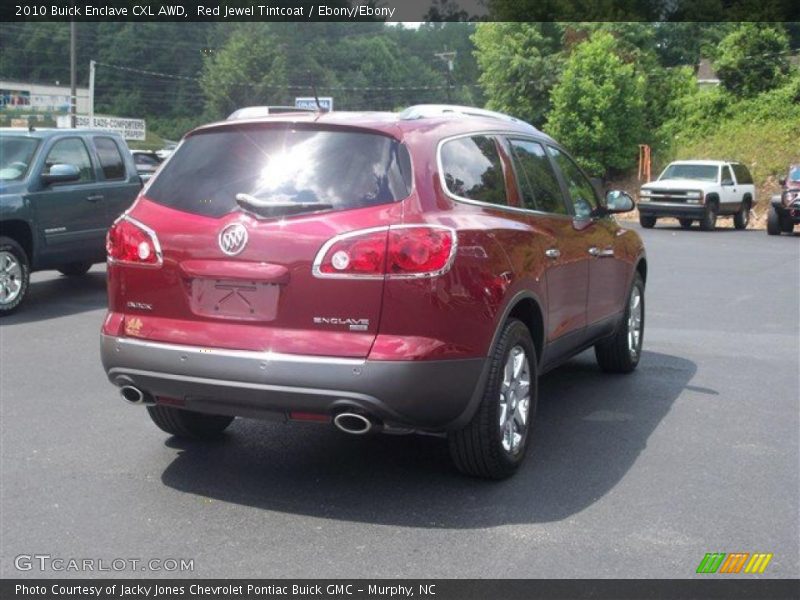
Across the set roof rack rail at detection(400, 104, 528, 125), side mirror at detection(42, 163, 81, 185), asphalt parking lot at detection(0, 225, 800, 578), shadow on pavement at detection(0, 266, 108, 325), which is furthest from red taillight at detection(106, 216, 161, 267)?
side mirror at detection(42, 163, 81, 185)

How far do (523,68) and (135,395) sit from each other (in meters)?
42.3

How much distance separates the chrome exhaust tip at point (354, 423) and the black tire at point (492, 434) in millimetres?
570

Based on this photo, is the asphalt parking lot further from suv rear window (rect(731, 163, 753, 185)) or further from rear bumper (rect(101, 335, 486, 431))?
suv rear window (rect(731, 163, 753, 185))

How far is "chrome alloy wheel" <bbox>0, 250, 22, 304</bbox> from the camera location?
10531mm

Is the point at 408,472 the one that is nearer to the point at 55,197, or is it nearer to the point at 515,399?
the point at 515,399

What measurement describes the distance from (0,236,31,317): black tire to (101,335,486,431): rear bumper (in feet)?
20.6

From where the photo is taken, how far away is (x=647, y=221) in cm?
2927

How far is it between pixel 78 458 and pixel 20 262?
18.8 feet

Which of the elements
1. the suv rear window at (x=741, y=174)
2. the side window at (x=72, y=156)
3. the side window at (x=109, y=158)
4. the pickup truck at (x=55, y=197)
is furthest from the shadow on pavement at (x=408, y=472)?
the suv rear window at (x=741, y=174)

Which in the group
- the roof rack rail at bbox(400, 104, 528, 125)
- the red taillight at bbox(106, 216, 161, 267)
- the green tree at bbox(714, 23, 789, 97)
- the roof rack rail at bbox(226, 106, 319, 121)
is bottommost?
the red taillight at bbox(106, 216, 161, 267)

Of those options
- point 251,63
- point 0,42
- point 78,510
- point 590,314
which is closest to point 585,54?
point 590,314

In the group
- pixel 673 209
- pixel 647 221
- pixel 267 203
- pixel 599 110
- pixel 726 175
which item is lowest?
pixel 647 221

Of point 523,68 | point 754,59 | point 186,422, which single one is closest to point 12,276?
point 186,422

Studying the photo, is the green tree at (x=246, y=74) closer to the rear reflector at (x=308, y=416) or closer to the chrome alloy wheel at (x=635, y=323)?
the chrome alloy wheel at (x=635, y=323)
